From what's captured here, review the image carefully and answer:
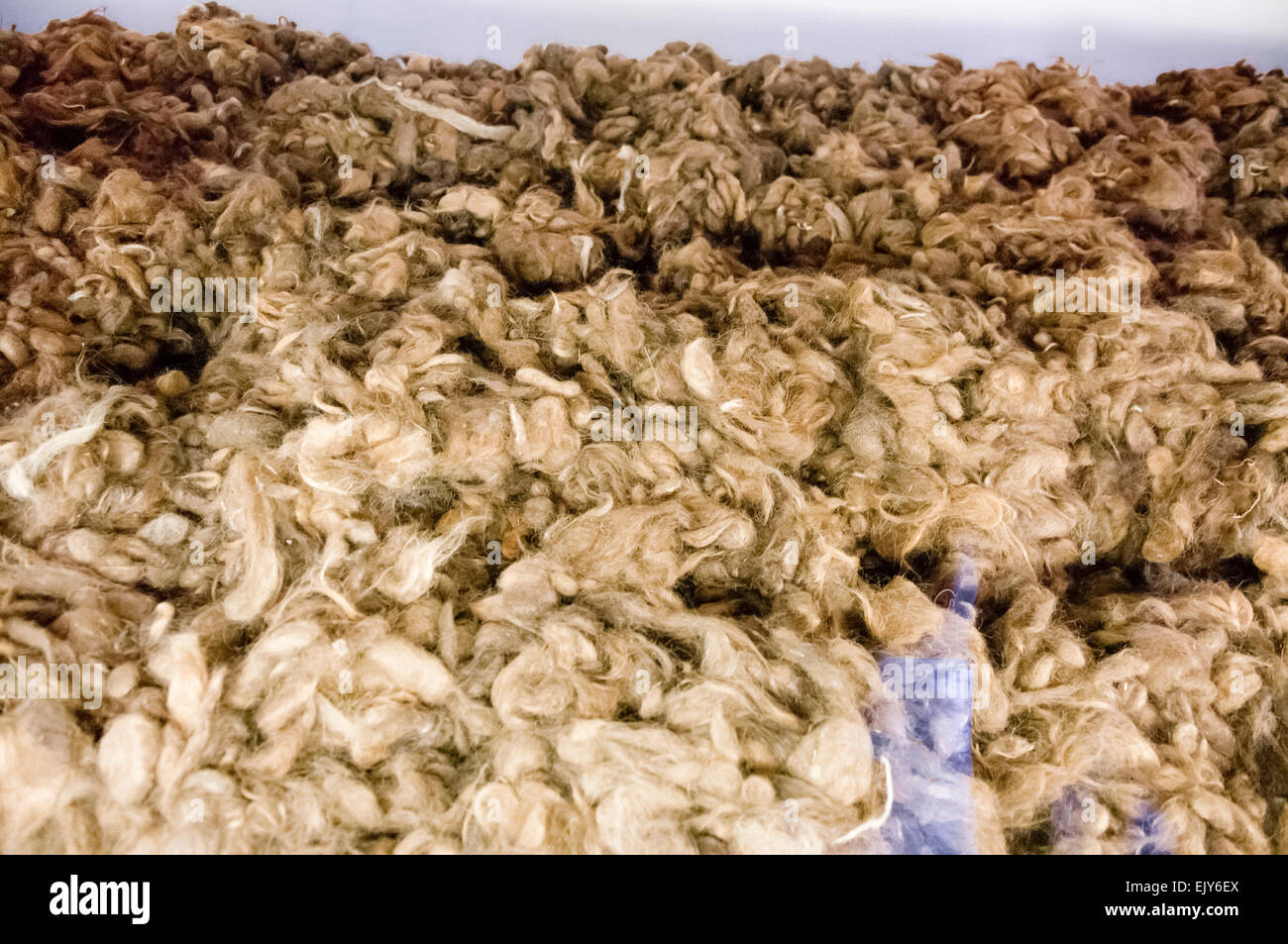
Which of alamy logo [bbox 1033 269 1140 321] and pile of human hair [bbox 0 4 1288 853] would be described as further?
alamy logo [bbox 1033 269 1140 321]

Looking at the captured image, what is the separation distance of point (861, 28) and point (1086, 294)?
615mm

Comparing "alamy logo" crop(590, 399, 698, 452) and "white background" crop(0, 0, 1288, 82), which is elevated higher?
"white background" crop(0, 0, 1288, 82)

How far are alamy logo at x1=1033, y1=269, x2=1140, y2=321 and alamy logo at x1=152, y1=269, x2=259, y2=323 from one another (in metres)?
0.75

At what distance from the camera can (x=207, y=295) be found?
→ 0.78 metres

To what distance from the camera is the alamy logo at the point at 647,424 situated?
72 cm

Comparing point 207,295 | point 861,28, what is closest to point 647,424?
point 207,295

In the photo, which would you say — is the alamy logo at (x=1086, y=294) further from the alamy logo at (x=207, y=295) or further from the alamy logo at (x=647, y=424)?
the alamy logo at (x=207, y=295)

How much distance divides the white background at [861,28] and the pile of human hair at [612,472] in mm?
246
